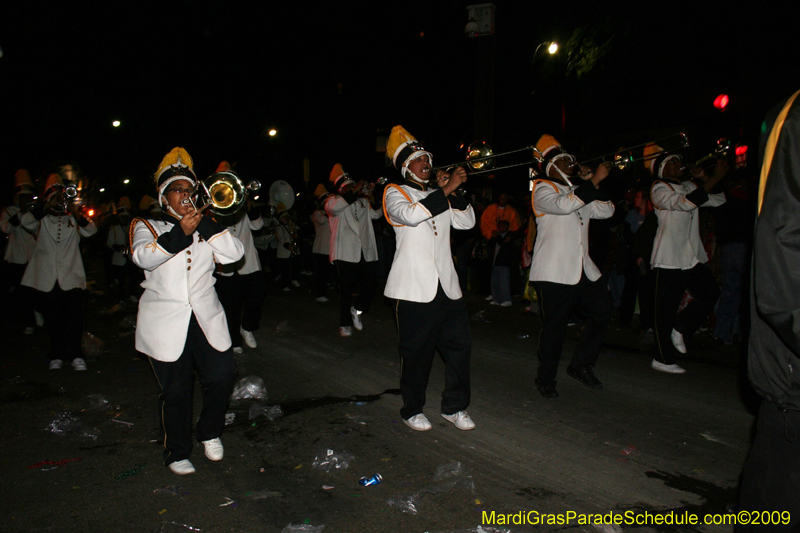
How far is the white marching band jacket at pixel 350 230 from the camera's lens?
8180 mm

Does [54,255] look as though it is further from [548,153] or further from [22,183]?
[548,153]

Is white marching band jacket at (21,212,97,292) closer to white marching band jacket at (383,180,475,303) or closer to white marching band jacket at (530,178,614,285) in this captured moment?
white marching band jacket at (383,180,475,303)

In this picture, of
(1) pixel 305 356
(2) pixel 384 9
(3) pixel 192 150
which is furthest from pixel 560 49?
(3) pixel 192 150

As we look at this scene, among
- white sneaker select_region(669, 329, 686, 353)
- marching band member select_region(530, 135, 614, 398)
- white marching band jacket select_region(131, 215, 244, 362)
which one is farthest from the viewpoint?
white sneaker select_region(669, 329, 686, 353)

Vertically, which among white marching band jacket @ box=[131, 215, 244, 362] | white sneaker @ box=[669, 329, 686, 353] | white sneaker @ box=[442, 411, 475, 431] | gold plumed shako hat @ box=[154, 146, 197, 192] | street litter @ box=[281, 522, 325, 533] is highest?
gold plumed shako hat @ box=[154, 146, 197, 192]

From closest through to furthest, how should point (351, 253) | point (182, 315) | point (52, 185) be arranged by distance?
point (182, 315)
point (52, 185)
point (351, 253)

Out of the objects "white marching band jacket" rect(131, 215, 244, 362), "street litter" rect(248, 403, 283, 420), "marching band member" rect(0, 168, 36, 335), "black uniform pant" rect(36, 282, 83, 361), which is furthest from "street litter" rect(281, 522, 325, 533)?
"marching band member" rect(0, 168, 36, 335)

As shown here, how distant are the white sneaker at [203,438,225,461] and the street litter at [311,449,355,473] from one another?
2.24ft

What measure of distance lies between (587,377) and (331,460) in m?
2.81

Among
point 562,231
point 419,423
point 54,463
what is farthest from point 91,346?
point 562,231

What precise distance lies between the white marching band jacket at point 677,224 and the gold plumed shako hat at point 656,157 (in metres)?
0.30

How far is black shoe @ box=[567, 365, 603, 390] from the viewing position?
5445mm

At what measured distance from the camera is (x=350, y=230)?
8.23 metres

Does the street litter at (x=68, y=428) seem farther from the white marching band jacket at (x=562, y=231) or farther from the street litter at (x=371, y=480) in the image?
the white marching band jacket at (x=562, y=231)
